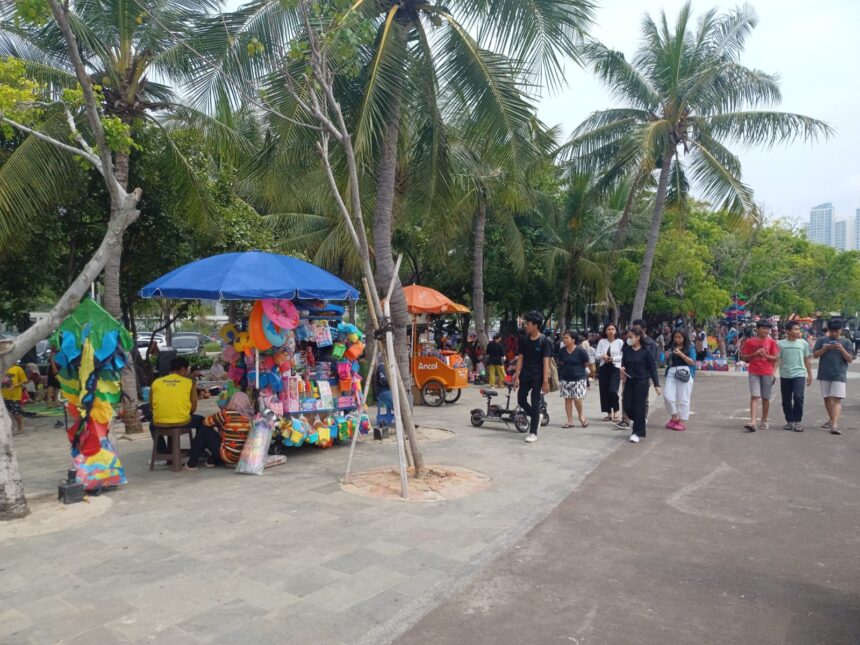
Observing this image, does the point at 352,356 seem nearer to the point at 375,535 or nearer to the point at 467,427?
the point at 467,427

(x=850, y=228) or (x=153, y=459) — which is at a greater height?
(x=850, y=228)

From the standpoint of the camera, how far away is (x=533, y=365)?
941 cm

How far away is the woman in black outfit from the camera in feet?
31.6

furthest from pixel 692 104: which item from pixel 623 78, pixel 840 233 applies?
pixel 840 233

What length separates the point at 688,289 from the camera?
22.3 metres

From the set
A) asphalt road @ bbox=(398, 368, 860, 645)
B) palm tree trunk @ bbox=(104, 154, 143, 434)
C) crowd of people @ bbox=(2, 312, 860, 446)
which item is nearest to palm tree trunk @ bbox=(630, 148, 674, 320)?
crowd of people @ bbox=(2, 312, 860, 446)

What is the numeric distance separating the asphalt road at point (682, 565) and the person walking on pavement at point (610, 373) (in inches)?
115

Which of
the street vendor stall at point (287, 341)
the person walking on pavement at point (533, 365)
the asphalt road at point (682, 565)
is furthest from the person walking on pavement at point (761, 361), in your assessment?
the street vendor stall at point (287, 341)

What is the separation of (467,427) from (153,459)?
16.9 ft

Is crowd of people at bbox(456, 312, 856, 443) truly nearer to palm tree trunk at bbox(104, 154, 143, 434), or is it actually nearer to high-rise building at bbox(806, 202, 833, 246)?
palm tree trunk at bbox(104, 154, 143, 434)

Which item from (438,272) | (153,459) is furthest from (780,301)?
(153,459)

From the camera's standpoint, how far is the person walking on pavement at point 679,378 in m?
10.1

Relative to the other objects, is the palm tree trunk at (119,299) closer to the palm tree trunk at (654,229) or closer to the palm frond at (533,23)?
the palm frond at (533,23)

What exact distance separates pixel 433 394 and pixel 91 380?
27.7ft
